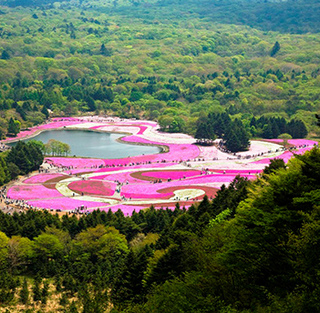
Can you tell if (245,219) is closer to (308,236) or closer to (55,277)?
(308,236)

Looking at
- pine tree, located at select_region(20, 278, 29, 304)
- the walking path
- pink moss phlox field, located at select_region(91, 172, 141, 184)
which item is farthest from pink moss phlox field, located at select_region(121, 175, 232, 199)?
pine tree, located at select_region(20, 278, 29, 304)

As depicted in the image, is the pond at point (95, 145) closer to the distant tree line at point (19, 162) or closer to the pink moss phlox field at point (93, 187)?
the distant tree line at point (19, 162)

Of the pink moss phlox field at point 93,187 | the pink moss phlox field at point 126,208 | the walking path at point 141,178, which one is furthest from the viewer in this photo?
the pink moss phlox field at point 93,187

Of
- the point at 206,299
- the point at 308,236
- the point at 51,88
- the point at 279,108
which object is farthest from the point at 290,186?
the point at 51,88

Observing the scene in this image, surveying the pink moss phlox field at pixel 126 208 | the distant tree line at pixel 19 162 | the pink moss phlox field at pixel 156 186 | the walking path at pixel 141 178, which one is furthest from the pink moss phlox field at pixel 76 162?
the pink moss phlox field at pixel 126 208

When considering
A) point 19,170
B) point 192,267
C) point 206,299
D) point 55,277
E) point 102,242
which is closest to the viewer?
point 206,299

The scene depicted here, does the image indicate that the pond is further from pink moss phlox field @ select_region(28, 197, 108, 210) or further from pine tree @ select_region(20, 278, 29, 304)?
pine tree @ select_region(20, 278, 29, 304)
